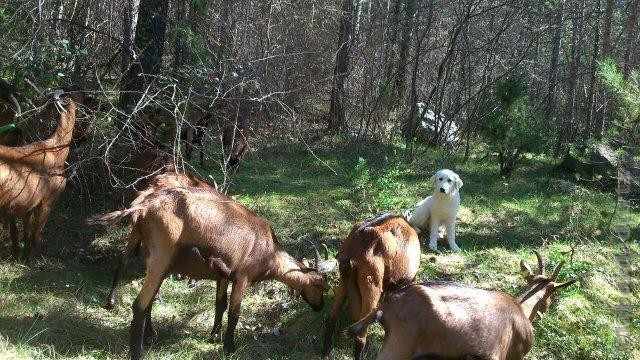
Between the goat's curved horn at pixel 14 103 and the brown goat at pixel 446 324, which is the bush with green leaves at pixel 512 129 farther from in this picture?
the goat's curved horn at pixel 14 103

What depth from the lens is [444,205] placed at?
25.7 ft

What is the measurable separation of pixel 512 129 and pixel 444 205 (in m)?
4.00

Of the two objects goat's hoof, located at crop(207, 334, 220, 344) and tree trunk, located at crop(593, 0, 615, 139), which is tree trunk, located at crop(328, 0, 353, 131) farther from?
goat's hoof, located at crop(207, 334, 220, 344)

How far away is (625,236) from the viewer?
8656 millimetres

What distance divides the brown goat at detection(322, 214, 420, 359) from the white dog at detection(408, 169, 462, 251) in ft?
5.30

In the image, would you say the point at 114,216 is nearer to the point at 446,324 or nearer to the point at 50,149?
the point at 50,149

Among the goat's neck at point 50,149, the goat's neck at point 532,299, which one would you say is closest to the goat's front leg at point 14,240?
the goat's neck at point 50,149

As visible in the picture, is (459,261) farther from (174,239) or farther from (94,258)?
(94,258)

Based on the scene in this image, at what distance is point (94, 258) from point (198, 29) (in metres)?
4.31

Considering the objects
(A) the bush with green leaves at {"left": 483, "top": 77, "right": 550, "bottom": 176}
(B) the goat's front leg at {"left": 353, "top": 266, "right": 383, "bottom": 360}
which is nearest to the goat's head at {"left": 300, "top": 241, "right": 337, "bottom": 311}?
(B) the goat's front leg at {"left": 353, "top": 266, "right": 383, "bottom": 360}

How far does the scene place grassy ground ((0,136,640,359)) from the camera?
6156 mm

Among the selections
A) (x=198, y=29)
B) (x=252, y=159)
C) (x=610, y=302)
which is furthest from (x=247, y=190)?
(x=610, y=302)

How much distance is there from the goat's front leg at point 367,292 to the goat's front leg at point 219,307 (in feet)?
4.27

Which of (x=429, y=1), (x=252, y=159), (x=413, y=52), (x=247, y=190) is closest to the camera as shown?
(x=247, y=190)
